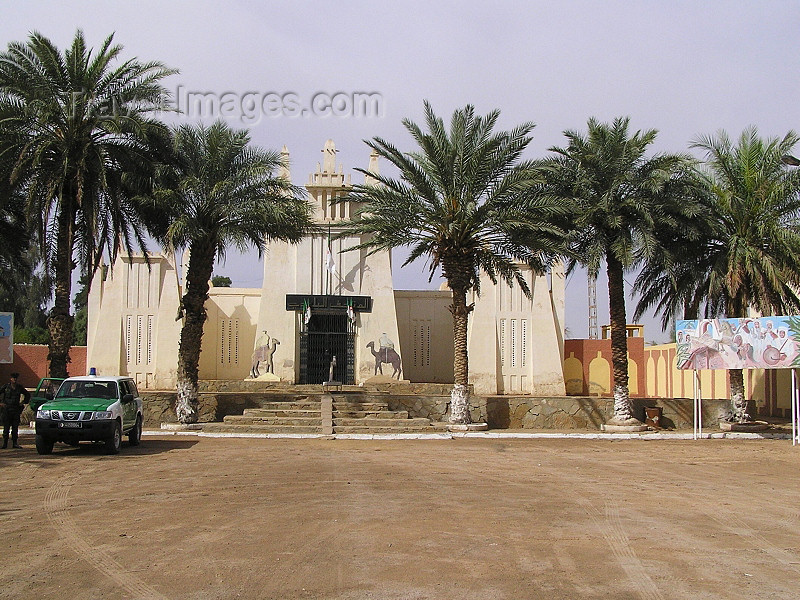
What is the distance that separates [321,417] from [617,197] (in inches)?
425

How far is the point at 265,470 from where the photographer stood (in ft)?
48.0

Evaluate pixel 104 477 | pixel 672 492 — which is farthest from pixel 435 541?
pixel 104 477

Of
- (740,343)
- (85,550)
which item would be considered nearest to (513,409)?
(740,343)

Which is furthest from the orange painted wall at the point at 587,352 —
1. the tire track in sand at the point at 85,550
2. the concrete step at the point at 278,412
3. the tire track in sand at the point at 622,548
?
the tire track in sand at the point at 85,550

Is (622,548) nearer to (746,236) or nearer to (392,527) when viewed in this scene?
(392,527)

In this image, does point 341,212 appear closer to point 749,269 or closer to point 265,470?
point 749,269

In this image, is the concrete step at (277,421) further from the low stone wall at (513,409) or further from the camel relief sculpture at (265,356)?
the camel relief sculpture at (265,356)

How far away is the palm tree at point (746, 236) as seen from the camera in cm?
2278

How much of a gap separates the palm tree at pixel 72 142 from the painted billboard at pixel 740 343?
51.3 ft

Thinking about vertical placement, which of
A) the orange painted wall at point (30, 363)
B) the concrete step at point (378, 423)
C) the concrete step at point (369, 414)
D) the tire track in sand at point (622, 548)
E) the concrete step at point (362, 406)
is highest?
the orange painted wall at point (30, 363)

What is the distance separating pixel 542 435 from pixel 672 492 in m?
9.51

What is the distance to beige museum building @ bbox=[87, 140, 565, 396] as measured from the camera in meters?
30.8

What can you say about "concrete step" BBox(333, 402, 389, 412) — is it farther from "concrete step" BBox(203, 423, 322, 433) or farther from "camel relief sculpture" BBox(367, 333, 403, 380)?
"camel relief sculpture" BBox(367, 333, 403, 380)

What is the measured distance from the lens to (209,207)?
22719 millimetres
